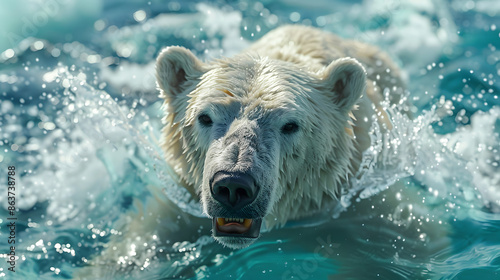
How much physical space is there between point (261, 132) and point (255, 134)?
7cm

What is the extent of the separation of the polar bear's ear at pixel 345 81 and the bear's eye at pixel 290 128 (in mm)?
555

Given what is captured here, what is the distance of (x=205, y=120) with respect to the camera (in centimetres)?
373

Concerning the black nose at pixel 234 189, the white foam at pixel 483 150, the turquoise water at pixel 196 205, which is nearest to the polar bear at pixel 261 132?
the black nose at pixel 234 189

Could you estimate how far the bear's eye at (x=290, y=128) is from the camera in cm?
365

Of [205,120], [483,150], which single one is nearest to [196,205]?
[205,120]

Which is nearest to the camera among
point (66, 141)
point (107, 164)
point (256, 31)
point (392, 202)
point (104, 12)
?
point (392, 202)

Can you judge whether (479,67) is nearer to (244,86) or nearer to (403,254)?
(403,254)

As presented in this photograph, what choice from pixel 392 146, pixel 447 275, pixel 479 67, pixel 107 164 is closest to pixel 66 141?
pixel 107 164

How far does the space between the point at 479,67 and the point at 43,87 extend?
575cm

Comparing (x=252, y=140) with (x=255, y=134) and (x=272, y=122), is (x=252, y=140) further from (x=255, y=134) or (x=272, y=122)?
(x=272, y=122)

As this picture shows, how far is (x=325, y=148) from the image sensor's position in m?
3.94

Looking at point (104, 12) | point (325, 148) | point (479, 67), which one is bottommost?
point (325, 148)

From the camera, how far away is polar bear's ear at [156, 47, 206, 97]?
158 inches

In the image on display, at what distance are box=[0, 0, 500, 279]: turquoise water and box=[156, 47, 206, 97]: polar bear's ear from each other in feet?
2.58
